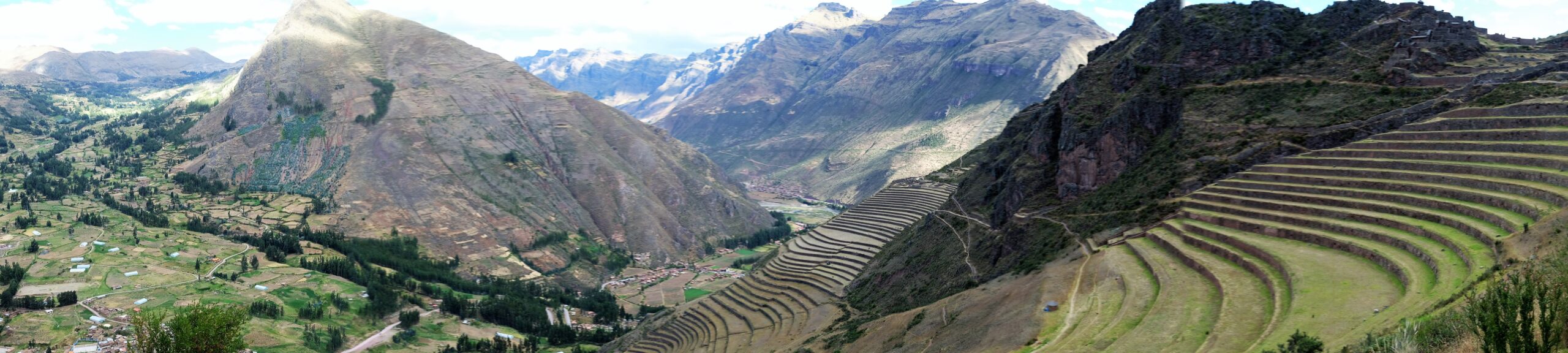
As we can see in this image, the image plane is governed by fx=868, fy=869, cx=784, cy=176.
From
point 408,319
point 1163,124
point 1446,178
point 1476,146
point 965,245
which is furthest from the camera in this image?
point 408,319

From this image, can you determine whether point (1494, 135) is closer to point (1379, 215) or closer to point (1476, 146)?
point (1476, 146)

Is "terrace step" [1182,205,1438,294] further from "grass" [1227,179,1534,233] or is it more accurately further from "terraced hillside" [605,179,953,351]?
"terraced hillside" [605,179,953,351]

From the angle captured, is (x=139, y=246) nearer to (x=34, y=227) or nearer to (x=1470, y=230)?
(x=34, y=227)

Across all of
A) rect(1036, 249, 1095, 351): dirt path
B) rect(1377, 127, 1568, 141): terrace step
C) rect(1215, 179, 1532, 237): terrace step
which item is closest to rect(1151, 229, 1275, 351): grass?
Answer: rect(1036, 249, 1095, 351): dirt path

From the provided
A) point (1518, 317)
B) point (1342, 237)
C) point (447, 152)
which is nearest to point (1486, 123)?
point (1342, 237)

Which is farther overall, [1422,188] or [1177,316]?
[1422,188]

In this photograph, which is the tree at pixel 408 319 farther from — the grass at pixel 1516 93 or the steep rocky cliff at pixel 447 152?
the grass at pixel 1516 93

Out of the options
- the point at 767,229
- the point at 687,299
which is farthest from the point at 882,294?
the point at 767,229
